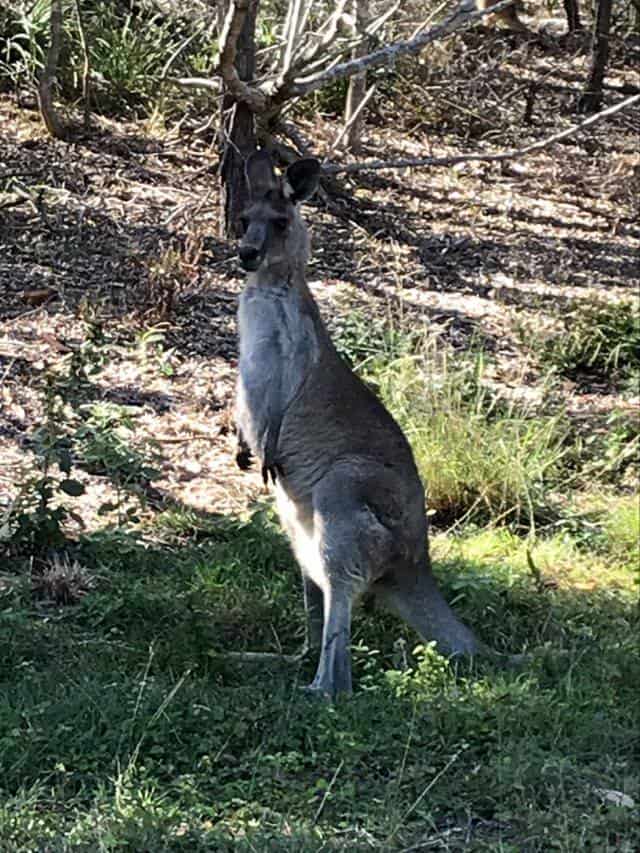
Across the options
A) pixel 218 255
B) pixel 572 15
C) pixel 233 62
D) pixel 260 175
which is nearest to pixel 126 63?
pixel 218 255

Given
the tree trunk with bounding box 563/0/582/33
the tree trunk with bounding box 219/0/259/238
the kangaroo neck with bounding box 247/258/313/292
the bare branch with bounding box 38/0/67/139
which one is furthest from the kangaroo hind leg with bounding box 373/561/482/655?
the tree trunk with bounding box 563/0/582/33

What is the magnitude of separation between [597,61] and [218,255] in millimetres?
5402

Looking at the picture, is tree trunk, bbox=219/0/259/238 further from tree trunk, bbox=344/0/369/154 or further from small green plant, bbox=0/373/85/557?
small green plant, bbox=0/373/85/557

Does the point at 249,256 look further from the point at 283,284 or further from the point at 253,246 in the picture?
the point at 283,284

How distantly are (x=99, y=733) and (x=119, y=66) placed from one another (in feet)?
26.0

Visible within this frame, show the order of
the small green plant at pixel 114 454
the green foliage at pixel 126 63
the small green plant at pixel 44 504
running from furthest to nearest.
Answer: the green foliage at pixel 126 63 → the small green plant at pixel 114 454 → the small green plant at pixel 44 504

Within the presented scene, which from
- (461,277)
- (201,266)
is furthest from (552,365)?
(201,266)

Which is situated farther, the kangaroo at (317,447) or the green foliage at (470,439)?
the green foliage at (470,439)

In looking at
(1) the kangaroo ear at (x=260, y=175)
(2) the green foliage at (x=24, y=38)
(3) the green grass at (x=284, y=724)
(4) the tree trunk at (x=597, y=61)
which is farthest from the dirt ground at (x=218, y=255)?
(1) the kangaroo ear at (x=260, y=175)

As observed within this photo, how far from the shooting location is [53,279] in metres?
8.94

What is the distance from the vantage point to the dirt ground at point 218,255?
7.76m

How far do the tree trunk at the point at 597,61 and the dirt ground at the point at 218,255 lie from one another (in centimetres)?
72

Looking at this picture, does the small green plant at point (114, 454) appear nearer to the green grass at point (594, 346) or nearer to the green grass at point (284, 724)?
the green grass at point (284, 724)

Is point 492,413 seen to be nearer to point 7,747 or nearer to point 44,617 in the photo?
point 44,617
